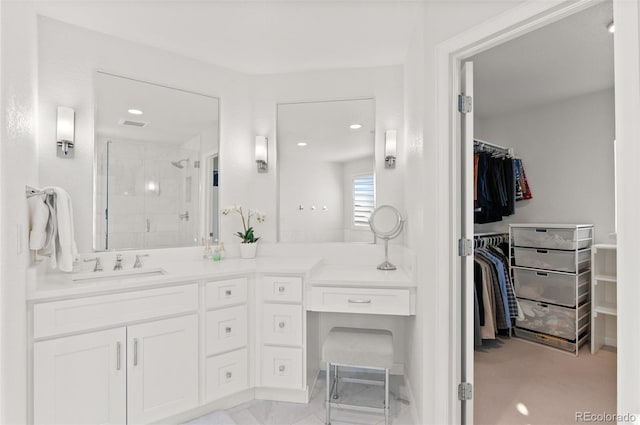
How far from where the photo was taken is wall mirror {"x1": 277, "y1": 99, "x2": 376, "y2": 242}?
8.77 feet

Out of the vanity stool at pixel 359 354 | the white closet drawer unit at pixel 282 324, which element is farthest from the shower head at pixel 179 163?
the vanity stool at pixel 359 354

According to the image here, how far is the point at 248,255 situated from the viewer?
103 inches

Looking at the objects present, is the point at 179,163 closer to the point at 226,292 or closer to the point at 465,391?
the point at 226,292

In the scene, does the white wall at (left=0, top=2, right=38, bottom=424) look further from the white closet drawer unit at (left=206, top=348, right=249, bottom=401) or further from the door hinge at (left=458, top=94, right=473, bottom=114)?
the door hinge at (left=458, top=94, right=473, bottom=114)

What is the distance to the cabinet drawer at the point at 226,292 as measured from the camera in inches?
79.8

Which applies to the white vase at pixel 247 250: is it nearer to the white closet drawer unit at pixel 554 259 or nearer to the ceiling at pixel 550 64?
the ceiling at pixel 550 64

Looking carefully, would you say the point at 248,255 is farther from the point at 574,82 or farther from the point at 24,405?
the point at 574,82

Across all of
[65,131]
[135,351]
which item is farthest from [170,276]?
[65,131]

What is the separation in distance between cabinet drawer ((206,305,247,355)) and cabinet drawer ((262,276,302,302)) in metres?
0.18

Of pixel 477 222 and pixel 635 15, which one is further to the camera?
pixel 477 222

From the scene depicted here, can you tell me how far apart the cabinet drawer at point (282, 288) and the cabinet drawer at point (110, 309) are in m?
0.44

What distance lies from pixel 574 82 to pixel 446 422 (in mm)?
3122

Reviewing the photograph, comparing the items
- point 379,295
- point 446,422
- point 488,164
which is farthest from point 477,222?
point 446,422

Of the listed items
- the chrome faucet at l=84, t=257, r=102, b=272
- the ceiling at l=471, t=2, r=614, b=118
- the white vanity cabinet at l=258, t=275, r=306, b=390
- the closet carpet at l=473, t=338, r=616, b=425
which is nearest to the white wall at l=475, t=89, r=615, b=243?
the ceiling at l=471, t=2, r=614, b=118
